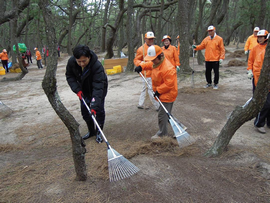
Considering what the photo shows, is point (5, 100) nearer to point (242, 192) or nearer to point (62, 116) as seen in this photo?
point (62, 116)

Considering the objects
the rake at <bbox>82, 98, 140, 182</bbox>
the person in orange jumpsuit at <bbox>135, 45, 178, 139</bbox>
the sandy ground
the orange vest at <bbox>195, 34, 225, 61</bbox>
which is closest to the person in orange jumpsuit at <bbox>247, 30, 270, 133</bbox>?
the sandy ground

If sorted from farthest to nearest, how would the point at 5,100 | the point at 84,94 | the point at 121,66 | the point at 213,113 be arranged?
the point at 121,66 → the point at 5,100 → the point at 213,113 → the point at 84,94

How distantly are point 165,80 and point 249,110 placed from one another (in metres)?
1.44

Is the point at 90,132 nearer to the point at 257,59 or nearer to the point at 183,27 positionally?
the point at 257,59

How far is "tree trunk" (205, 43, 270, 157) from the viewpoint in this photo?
2.81m

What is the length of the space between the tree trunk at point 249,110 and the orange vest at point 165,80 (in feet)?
3.79

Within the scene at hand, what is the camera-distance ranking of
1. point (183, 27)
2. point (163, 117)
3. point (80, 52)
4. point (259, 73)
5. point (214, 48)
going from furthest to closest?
point (183, 27) < point (214, 48) < point (259, 73) < point (163, 117) < point (80, 52)

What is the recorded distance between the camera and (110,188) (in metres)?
2.63

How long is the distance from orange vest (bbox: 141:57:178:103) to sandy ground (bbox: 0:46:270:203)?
0.83 meters

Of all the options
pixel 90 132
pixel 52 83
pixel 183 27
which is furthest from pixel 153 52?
pixel 183 27

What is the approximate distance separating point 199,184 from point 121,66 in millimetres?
12358

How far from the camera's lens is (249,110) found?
3025 millimetres

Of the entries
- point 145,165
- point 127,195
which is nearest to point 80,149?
point 127,195

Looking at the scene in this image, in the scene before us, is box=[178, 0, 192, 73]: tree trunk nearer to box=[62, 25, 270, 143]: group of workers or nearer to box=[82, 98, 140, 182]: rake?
box=[62, 25, 270, 143]: group of workers
